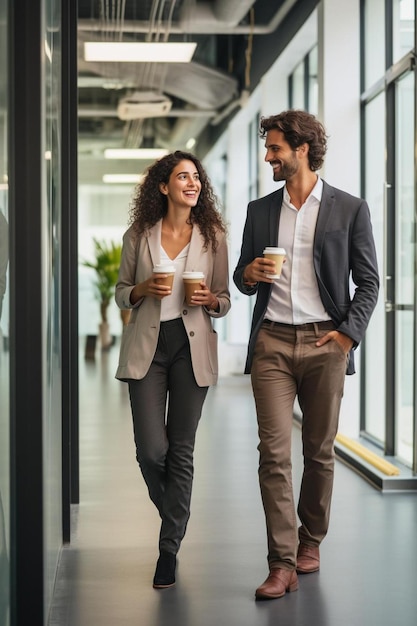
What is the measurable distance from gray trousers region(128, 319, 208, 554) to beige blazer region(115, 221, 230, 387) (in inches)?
1.7

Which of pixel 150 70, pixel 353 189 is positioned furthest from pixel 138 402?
pixel 150 70

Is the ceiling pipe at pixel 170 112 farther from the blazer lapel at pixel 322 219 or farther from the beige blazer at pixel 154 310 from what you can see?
the blazer lapel at pixel 322 219

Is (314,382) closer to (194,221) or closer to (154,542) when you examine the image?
(194,221)

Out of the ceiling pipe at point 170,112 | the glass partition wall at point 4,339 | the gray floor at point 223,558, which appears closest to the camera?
the glass partition wall at point 4,339

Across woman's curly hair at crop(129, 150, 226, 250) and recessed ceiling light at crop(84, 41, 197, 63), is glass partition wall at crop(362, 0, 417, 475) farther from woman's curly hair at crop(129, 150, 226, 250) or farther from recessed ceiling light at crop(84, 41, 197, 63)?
woman's curly hair at crop(129, 150, 226, 250)

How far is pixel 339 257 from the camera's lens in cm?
358

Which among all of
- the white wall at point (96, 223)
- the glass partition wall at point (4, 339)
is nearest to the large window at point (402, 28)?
the glass partition wall at point (4, 339)

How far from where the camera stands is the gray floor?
3312 millimetres

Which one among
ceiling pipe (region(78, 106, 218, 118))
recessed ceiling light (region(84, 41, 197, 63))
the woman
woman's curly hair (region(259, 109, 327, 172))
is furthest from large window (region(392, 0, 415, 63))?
ceiling pipe (region(78, 106, 218, 118))

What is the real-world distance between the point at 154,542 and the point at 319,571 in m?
0.83

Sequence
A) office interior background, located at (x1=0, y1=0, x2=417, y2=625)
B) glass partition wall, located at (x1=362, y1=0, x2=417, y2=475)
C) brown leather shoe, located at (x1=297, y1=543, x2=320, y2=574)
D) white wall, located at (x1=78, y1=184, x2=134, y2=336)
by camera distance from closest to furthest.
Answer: office interior background, located at (x1=0, y1=0, x2=417, y2=625) < brown leather shoe, located at (x1=297, y1=543, x2=320, y2=574) < glass partition wall, located at (x1=362, y1=0, x2=417, y2=475) < white wall, located at (x1=78, y1=184, x2=134, y2=336)

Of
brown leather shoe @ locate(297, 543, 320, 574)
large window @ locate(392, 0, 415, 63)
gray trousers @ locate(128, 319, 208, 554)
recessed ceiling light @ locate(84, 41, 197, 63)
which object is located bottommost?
brown leather shoe @ locate(297, 543, 320, 574)

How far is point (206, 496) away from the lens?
5297 millimetres

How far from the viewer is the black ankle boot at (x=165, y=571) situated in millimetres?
3613
